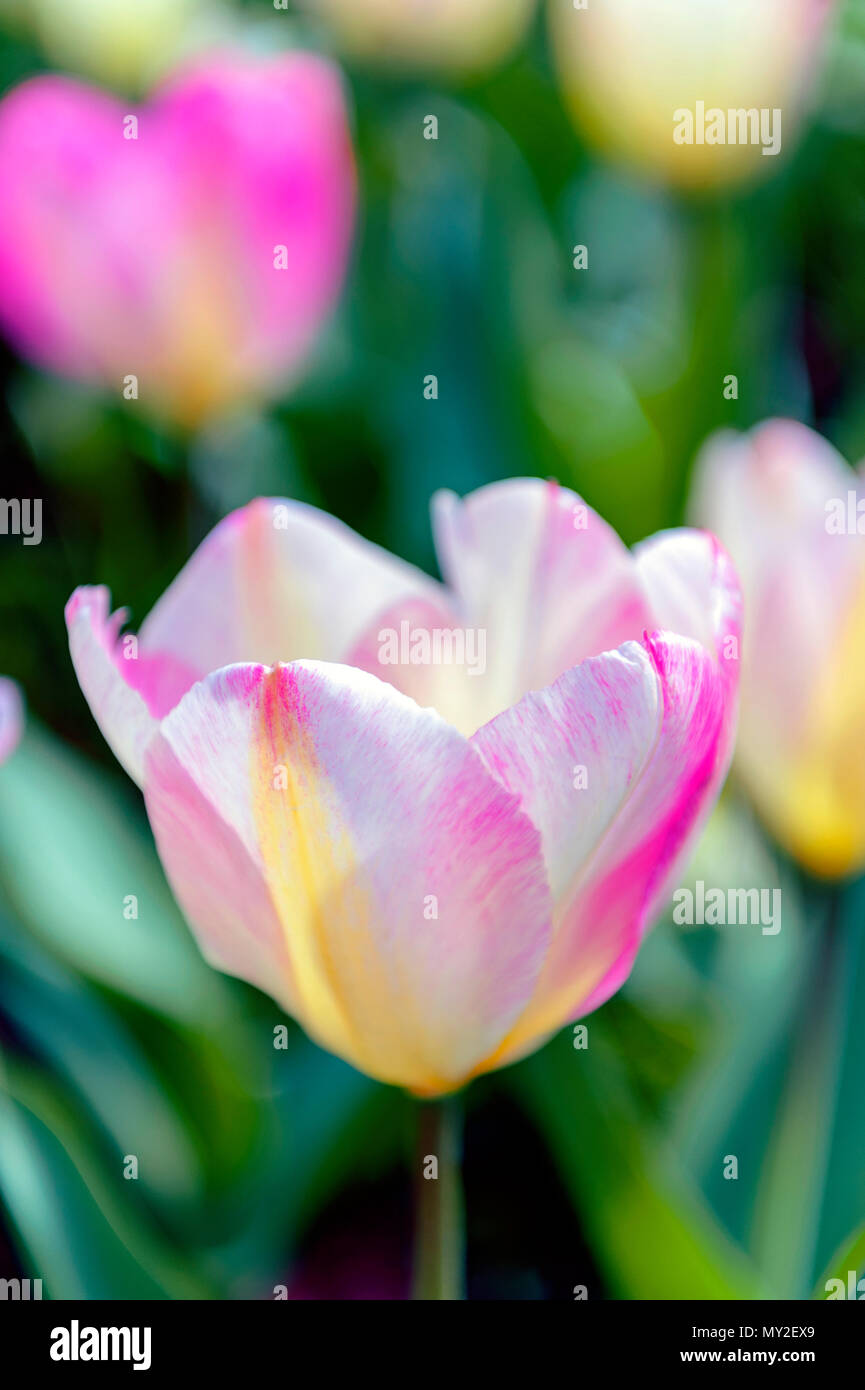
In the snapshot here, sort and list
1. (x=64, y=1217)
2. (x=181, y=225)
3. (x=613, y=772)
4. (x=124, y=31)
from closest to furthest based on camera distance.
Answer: (x=613, y=772) → (x=64, y=1217) → (x=181, y=225) → (x=124, y=31)

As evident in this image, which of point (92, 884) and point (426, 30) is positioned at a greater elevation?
point (426, 30)

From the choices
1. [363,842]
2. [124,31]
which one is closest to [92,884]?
[363,842]

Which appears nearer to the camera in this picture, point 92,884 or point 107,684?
point 107,684

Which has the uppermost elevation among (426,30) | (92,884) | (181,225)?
(426,30)

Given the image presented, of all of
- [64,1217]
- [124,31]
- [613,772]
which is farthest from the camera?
[124,31]

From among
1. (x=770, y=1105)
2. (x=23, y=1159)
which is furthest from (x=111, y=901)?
(x=770, y=1105)

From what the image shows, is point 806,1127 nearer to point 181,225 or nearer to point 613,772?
point 613,772

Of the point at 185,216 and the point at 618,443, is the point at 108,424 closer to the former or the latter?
the point at 185,216

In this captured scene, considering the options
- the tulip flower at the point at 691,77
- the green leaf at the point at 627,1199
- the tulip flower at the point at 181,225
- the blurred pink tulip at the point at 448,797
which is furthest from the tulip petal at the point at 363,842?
the tulip flower at the point at 691,77
